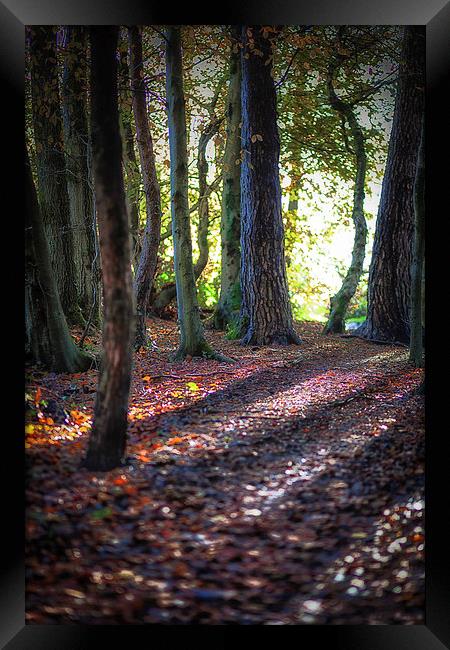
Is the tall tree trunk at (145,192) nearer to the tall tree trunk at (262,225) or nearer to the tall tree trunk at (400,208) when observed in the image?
the tall tree trunk at (262,225)

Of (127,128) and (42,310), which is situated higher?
(127,128)

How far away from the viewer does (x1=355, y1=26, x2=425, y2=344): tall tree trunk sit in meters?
3.22

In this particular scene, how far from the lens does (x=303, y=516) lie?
2812 mm

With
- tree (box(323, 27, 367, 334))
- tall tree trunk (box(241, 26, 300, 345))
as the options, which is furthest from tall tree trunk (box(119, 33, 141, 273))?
tree (box(323, 27, 367, 334))

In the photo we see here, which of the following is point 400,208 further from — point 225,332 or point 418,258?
point 225,332

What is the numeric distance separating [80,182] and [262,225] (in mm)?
1719

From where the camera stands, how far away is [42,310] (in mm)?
3459

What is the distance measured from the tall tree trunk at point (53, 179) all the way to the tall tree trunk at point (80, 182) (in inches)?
1.9

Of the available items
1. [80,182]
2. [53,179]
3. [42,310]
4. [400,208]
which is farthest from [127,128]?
[400,208]

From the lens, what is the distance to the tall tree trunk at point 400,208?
3.22 meters

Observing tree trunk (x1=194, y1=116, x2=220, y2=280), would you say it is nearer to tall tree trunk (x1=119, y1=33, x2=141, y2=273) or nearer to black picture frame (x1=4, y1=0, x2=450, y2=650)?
tall tree trunk (x1=119, y1=33, x2=141, y2=273)
